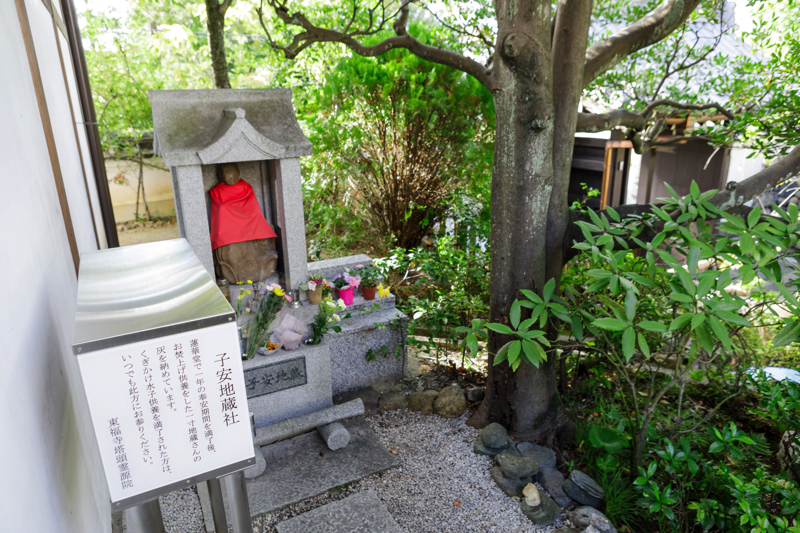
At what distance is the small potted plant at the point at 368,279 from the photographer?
5562mm

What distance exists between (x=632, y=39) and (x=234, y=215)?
4.10 metres

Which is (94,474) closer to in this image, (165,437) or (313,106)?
(165,437)

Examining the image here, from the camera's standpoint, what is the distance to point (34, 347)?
1.81 meters

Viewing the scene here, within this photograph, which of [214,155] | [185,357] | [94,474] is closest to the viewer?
[185,357]

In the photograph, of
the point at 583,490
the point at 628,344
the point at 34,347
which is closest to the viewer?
the point at 34,347

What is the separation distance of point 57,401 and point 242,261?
3226 mm

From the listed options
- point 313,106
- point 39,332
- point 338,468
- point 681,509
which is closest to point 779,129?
point 681,509

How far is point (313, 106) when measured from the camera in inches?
316

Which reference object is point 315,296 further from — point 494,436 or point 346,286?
point 494,436

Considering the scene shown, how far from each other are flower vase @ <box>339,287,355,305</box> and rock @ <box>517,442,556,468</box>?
7.53ft

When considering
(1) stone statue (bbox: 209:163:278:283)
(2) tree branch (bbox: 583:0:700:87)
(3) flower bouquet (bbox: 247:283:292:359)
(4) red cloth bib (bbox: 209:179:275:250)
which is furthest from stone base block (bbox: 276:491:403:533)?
(2) tree branch (bbox: 583:0:700:87)

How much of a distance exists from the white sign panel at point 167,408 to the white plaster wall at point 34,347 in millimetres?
212

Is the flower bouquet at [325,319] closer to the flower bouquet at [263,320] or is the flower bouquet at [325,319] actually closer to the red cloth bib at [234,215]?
the flower bouquet at [263,320]

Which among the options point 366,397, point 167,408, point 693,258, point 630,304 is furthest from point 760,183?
point 167,408
